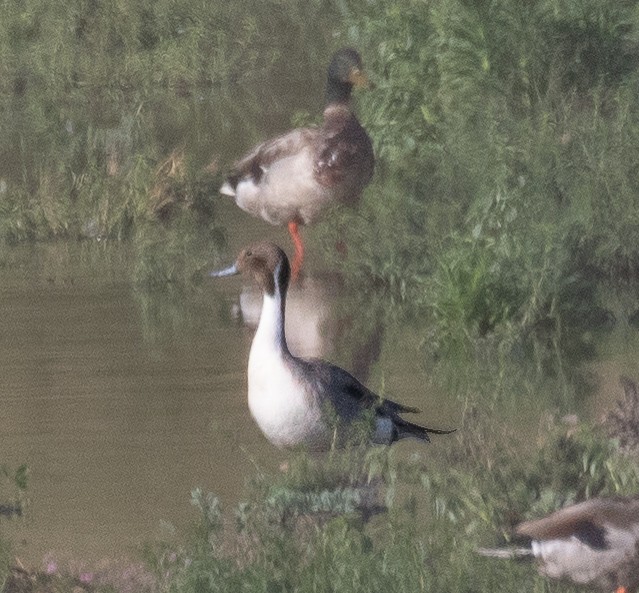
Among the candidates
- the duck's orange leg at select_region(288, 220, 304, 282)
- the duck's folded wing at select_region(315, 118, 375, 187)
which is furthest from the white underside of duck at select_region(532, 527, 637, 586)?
the duck's folded wing at select_region(315, 118, 375, 187)

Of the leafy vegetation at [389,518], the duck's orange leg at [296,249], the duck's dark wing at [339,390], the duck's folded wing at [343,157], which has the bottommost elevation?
the duck's orange leg at [296,249]

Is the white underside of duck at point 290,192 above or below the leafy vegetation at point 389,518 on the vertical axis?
below

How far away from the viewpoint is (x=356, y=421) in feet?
22.6

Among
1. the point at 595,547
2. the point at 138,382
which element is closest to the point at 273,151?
the point at 138,382

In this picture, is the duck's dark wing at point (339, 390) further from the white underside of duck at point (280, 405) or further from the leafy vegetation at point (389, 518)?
the leafy vegetation at point (389, 518)

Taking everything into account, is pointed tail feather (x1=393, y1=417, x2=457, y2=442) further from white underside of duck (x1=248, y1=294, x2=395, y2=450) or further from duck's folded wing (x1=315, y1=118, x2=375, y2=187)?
duck's folded wing (x1=315, y1=118, x2=375, y2=187)

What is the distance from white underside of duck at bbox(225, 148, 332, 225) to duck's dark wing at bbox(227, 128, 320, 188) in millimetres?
41

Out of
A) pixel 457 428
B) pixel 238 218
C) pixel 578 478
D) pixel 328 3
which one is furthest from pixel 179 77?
pixel 578 478

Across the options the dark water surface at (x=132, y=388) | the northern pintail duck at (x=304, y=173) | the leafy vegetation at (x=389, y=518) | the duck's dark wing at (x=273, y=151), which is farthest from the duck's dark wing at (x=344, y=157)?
the leafy vegetation at (x=389, y=518)

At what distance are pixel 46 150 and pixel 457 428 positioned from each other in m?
7.89

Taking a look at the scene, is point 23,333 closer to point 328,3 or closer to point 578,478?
point 578,478

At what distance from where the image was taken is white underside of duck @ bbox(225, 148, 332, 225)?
39.7 ft

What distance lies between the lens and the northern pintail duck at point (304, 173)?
12.0 m

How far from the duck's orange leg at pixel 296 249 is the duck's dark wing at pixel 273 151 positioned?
44 cm
